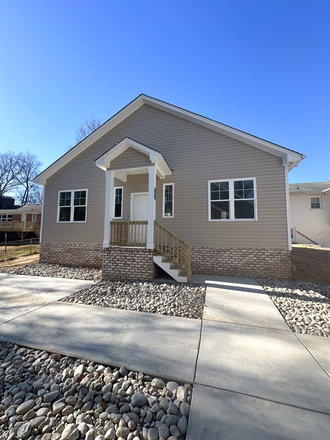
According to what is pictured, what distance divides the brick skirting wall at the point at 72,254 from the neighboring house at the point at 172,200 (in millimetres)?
49

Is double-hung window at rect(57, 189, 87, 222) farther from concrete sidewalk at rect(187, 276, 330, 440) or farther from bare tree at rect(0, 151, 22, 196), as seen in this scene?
bare tree at rect(0, 151, 22, 196)

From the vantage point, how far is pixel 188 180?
790 cm

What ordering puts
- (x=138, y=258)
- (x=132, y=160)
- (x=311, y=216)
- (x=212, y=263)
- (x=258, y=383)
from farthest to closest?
1. (x=311, y=216)
2. (x=212, y=263)
3. (x=132, y=160)
4. (x=138, y=258)
5. (x=258, y=383)

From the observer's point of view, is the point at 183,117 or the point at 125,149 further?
the point at 183,117

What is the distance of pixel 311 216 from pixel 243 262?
41.7 feet

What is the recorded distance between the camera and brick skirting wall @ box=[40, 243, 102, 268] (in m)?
8.87

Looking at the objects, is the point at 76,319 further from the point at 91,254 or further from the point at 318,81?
the point at 318,81

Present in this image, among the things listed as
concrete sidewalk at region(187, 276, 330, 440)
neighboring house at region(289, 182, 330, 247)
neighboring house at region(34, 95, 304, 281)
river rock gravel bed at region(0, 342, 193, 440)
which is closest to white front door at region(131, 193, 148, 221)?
neighboring house at region(34, 95, 304, 281)

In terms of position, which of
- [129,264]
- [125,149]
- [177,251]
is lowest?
[129,264]

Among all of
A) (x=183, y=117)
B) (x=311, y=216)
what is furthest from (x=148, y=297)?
(x=311, y=216)

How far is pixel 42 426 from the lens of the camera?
1.54 metres

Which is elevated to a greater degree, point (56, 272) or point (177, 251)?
point (177, 251)

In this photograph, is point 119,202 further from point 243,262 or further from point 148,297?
point 243,262

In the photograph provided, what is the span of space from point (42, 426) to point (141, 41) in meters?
11.8
